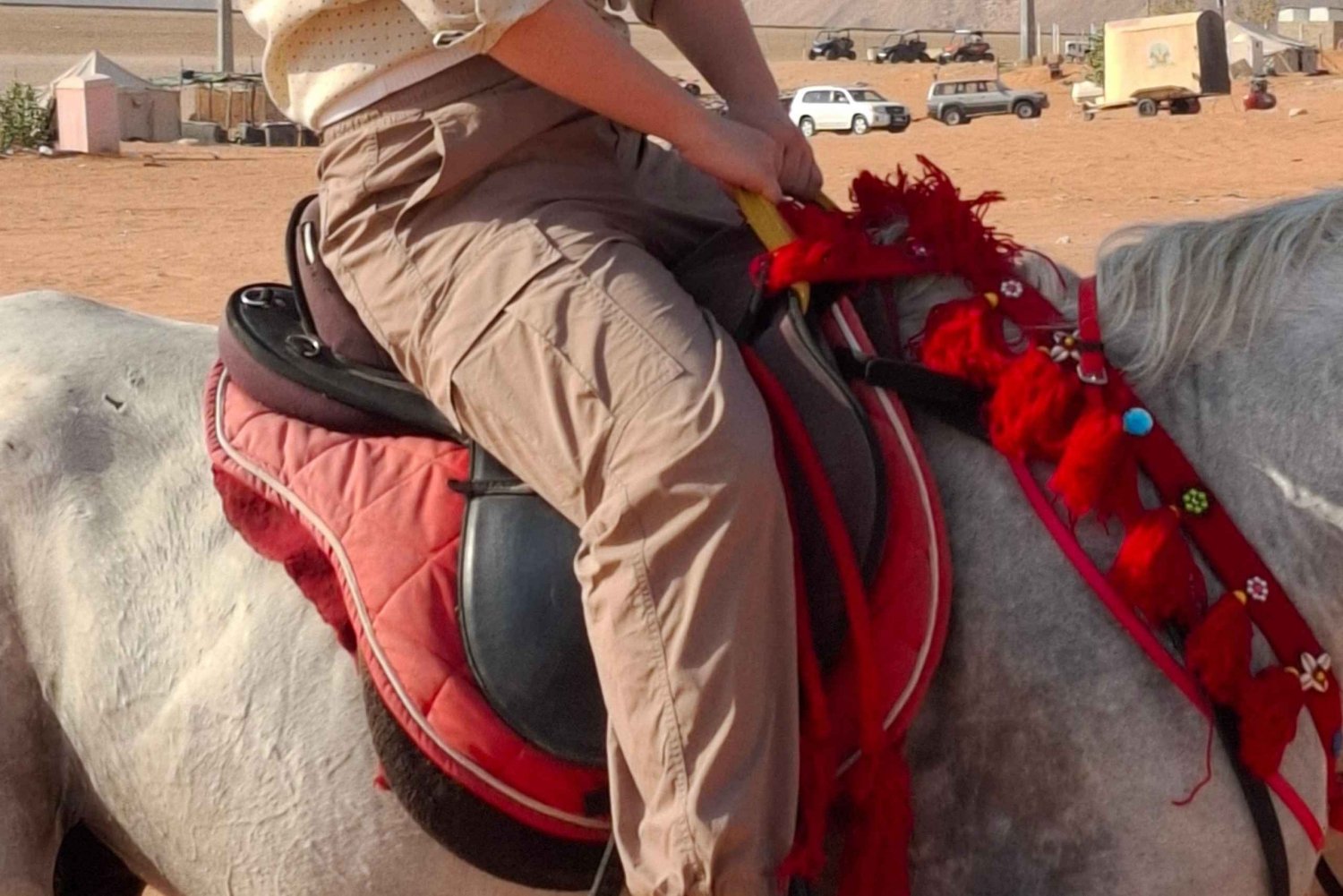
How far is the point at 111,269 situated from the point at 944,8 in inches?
5074

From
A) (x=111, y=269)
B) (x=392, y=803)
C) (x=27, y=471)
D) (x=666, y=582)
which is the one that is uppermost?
(x=666, y=582)

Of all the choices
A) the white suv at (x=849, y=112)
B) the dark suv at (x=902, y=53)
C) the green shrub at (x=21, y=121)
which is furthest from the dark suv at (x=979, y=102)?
the dark suv at (x=902, y=53)

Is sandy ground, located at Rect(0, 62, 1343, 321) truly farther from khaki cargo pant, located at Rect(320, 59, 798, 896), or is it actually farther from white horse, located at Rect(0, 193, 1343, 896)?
khaki cargo pant, located at Rect(320, 59, 798, 896)

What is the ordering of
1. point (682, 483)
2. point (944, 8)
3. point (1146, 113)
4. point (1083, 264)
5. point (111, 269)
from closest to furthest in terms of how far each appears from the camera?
1. point (682, 483)
2. point (1083, 264)
3. point (111, 269)
4. point (1146, 113)
5. point (944, 8)

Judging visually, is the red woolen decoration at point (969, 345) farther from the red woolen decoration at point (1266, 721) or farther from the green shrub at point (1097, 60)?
the green shrub at point (1097, 60)

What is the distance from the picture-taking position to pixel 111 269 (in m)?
14.7

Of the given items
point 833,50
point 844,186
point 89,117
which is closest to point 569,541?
point 844,186

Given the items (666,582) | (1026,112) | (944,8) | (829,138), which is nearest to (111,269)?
(666,582)

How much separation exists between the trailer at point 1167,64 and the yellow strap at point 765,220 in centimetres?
3119

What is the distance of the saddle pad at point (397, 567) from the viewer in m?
2.29

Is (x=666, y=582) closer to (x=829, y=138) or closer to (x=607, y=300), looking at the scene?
(x=607, y=300)

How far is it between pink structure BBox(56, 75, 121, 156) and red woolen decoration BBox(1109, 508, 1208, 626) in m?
29.4

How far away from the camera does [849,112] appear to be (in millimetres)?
36969

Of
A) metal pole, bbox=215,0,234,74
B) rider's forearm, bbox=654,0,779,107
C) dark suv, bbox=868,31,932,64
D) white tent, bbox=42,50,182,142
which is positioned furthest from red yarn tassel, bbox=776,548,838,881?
dark suv, bbox=868,31,932,64
